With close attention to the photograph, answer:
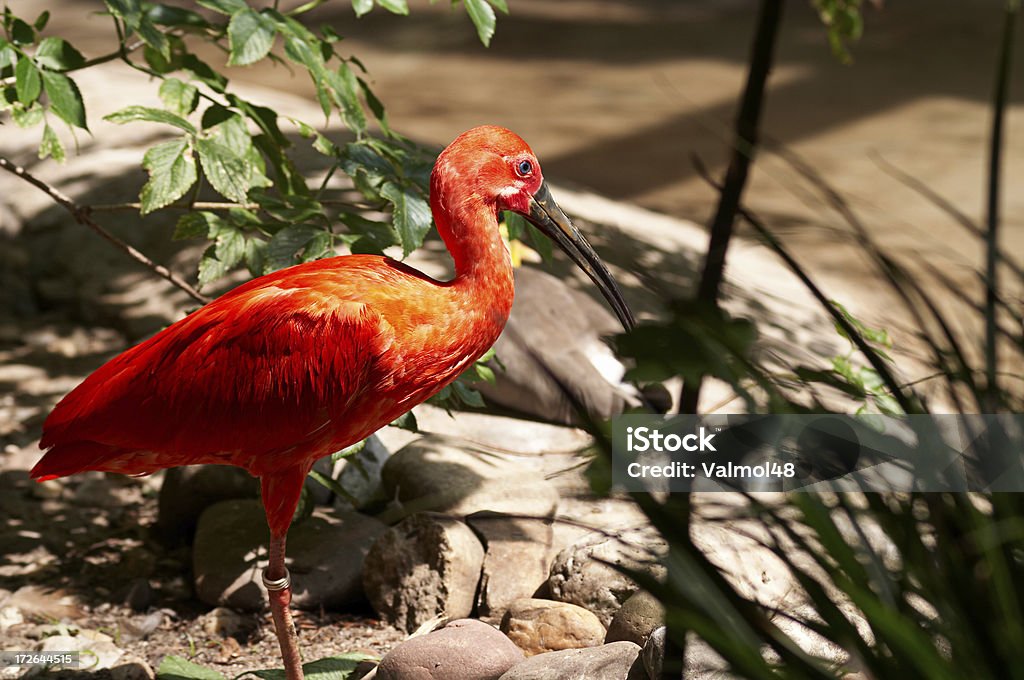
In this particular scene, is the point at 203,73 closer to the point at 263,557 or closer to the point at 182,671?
the point at 263,557

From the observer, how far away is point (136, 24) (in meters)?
2.60

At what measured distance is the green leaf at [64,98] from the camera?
8.78 ft

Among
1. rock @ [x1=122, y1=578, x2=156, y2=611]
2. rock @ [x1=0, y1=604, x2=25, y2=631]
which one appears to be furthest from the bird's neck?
rock @ [x1=0, y1=604, x2=25, y2=631]

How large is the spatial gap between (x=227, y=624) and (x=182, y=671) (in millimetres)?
471

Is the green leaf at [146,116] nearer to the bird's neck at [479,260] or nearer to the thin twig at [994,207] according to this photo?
the bird's neck at [479,260]

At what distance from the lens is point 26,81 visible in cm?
259

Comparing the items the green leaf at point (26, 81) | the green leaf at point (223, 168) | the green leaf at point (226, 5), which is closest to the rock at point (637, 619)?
the green leaf at point (223, 168)

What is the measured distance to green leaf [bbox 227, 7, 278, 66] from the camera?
2.69 metres

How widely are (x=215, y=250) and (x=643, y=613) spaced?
1441 millimetres

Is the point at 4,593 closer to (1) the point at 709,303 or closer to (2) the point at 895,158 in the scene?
(1) the point at 709,303

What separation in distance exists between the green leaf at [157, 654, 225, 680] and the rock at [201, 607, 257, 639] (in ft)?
1.33

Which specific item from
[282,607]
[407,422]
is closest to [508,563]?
[407,422]

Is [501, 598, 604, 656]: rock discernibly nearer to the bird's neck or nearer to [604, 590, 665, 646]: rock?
[604, 590, 665, 646]: rock

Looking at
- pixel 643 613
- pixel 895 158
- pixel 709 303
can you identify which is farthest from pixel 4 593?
pixel 895 158
